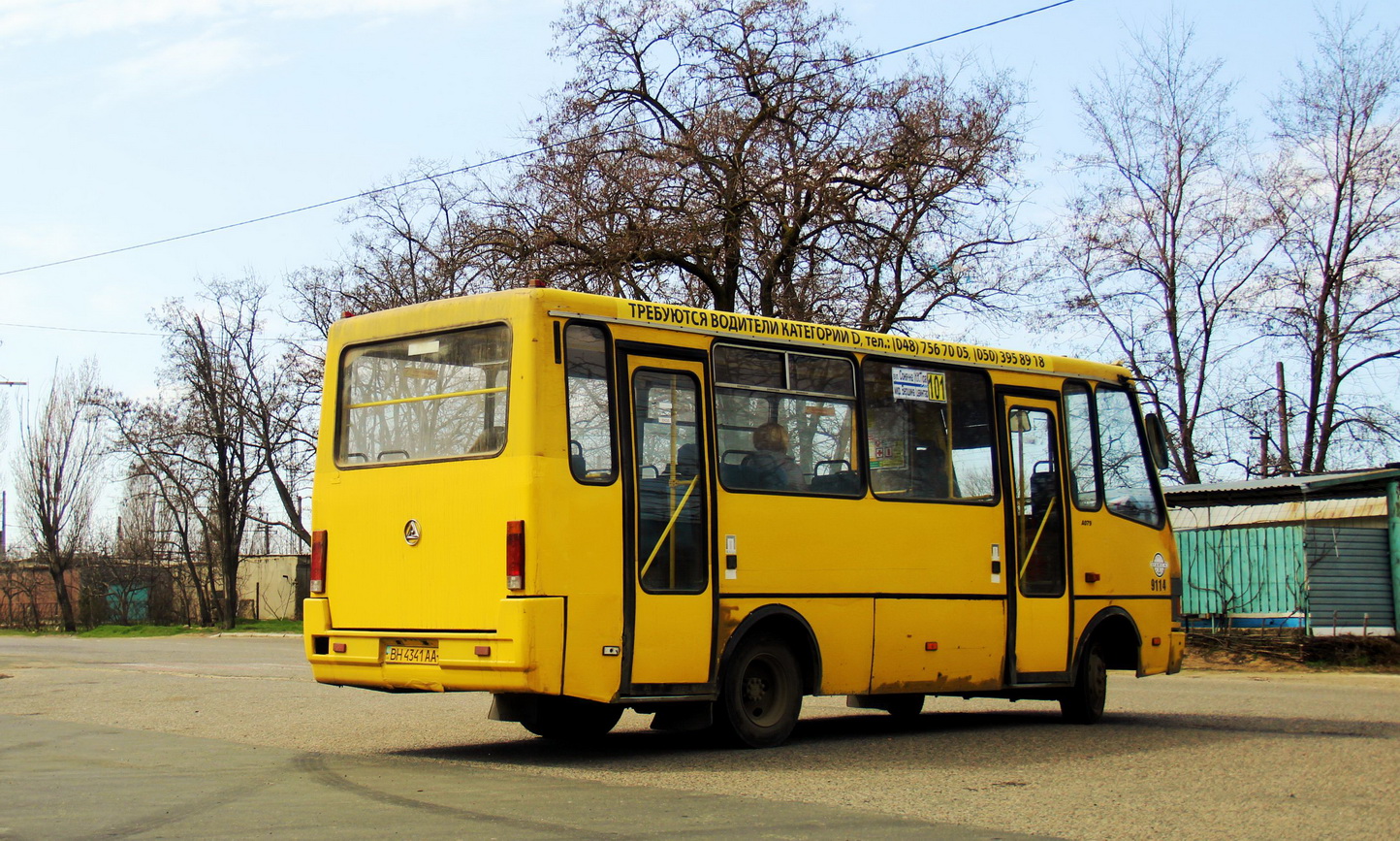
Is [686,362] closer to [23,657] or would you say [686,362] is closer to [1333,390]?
[23,657]

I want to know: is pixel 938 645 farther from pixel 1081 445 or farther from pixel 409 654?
pixel 409 654

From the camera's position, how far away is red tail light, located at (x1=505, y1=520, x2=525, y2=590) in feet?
30.4

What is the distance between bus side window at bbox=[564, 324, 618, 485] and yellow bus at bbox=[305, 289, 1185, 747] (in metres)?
0.02

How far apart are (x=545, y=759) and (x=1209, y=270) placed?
95.1ft

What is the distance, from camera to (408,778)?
8.79m

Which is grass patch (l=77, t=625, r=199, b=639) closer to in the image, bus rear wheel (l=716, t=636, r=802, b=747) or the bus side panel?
the bus side panel

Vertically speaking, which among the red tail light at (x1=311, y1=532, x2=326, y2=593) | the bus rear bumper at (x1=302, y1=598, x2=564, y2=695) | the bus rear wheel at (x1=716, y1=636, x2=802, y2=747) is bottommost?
the bus rear wheel at (x1=716, y1=636, x2=802, y2=747)

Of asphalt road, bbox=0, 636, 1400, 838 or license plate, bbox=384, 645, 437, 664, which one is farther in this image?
license plate, bbox=384, 645, 437, 664

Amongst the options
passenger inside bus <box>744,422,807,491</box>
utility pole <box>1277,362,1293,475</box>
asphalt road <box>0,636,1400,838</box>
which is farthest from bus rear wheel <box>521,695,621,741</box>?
utility pole <box>1277,362,1293,475</box>

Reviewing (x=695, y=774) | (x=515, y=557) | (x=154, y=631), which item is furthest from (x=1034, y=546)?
(x=154, y=631)

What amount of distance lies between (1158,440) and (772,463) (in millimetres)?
5089

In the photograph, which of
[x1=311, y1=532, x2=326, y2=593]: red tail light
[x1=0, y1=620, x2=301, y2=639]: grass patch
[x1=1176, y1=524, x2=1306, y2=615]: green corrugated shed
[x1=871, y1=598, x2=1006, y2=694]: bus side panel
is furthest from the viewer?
[x1=0, y1=620, x2=301, y2=639]: grass patch

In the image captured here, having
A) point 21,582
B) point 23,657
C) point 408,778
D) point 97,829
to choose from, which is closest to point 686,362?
point 408,778

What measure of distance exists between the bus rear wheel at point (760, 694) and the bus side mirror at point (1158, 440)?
506 cm
